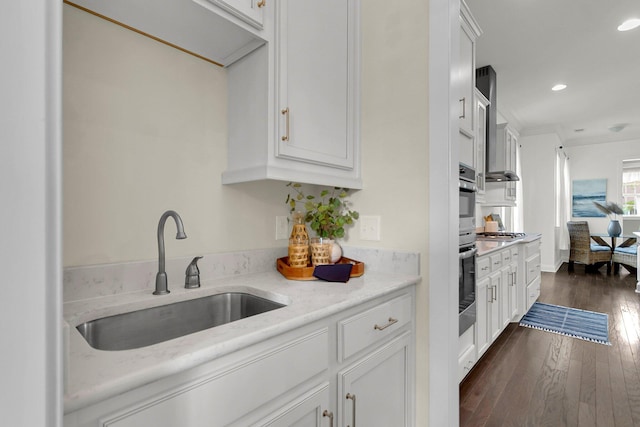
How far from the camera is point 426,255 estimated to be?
57.0 inches

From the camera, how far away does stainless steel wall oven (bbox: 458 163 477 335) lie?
1963 millimetres

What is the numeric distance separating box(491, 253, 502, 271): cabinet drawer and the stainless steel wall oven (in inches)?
20.6

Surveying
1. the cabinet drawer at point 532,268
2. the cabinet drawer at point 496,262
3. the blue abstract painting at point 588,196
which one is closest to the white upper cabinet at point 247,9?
the cabinet drawer at point 496,262

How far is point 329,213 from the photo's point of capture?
5.37 ft

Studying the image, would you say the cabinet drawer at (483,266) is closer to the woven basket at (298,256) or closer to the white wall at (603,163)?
the woven basket at (298,256)

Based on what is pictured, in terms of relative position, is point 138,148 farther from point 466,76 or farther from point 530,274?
point 530,274

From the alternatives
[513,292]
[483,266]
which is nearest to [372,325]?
[483,266]

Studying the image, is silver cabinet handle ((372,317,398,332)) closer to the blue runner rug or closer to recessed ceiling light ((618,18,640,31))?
the blue runner rug

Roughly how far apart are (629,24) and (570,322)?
3.00 meters

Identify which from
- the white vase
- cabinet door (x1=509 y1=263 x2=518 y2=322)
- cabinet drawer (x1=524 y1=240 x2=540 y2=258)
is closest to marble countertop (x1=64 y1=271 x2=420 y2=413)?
the white vase
